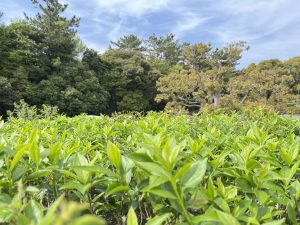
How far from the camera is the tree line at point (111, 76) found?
1348 centimetres

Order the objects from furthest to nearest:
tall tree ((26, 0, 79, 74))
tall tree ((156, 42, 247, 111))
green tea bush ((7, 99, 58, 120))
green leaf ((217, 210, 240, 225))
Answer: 1. tall tree ((26, 0, 79, 74))
2. tall tree ((156, 42, 247, 111))
3. green tea bush ((7, 99, 58, 120))
4. green leaf ((217, 210, 240, 225))

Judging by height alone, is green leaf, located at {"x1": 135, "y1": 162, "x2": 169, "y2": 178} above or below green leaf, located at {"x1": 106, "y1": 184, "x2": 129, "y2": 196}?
above

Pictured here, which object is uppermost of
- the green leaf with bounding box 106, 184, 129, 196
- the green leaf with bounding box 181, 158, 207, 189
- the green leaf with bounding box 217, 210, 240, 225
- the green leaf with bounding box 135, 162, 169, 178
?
the green leaf with bounding box 135, 162, 169, 178

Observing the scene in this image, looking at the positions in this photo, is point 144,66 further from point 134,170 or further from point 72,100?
point 134,170

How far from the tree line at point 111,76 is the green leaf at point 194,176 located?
37.9 ft

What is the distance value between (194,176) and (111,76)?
2787cm

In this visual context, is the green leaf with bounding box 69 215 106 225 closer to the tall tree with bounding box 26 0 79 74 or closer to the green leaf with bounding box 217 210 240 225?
the green leaf with bounding box 217 210 240 225

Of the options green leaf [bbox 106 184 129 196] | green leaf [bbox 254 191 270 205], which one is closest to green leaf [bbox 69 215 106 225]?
green leaf [bbox 106 184 129 196]

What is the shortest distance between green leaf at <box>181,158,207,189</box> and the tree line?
11.5 metres

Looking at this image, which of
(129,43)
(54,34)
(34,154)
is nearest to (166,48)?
(129,43)

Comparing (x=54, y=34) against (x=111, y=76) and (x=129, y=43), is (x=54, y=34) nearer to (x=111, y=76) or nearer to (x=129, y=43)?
(x=111, y=76)

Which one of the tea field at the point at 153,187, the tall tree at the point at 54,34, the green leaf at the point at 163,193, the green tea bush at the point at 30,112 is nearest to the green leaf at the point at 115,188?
the tea field at the point at 153,187

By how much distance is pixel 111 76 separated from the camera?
28219 mm

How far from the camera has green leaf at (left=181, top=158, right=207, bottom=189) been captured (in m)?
0.78
